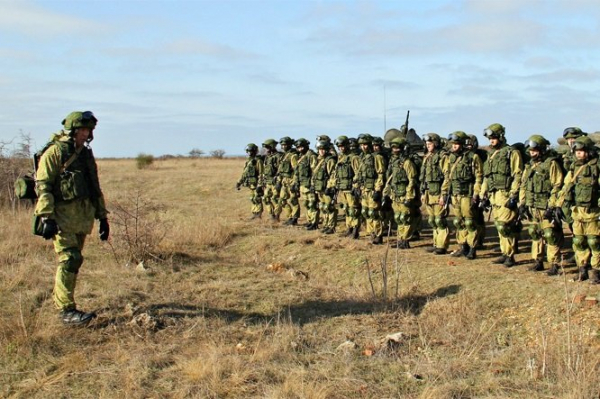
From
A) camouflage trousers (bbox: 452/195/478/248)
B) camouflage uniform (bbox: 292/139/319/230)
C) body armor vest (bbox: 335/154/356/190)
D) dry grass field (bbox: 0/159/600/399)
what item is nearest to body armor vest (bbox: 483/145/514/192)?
camouflage trousers (bbox: 452/195/478/248)

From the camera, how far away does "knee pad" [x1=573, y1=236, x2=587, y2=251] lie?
8375 mm

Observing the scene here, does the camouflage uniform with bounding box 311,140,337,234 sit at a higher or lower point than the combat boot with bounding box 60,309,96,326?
higher

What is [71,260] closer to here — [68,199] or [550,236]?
[68,199]

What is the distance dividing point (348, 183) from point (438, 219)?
2755mm

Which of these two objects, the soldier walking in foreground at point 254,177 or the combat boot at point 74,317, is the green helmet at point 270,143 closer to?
the soldier walking in foreground at point 254,177

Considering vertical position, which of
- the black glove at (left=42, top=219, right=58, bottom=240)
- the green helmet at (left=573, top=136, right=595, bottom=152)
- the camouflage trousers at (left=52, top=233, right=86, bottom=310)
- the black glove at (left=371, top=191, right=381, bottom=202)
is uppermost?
the green helmet at (left=573, top=136, right=595, bottom=152)

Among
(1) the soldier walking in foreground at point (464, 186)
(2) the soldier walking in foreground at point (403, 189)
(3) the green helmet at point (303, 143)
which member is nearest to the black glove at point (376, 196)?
(2) the soldier walking in foreground at point (403, 189)

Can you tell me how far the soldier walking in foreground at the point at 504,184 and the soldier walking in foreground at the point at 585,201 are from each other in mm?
1140

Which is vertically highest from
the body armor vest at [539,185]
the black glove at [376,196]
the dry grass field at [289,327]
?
the body armor vest at [539,185]

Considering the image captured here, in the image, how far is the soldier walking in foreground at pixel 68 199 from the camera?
642 centimetres

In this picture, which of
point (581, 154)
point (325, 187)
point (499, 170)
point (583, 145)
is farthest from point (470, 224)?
point (325, 187)

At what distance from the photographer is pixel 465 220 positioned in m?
10.6

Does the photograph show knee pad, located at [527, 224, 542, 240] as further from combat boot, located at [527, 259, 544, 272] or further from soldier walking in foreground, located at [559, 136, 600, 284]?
soldier walking in foreground, located at [559, 136, 600, 284]

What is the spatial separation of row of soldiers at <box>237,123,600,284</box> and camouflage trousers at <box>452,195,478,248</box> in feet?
0.06
